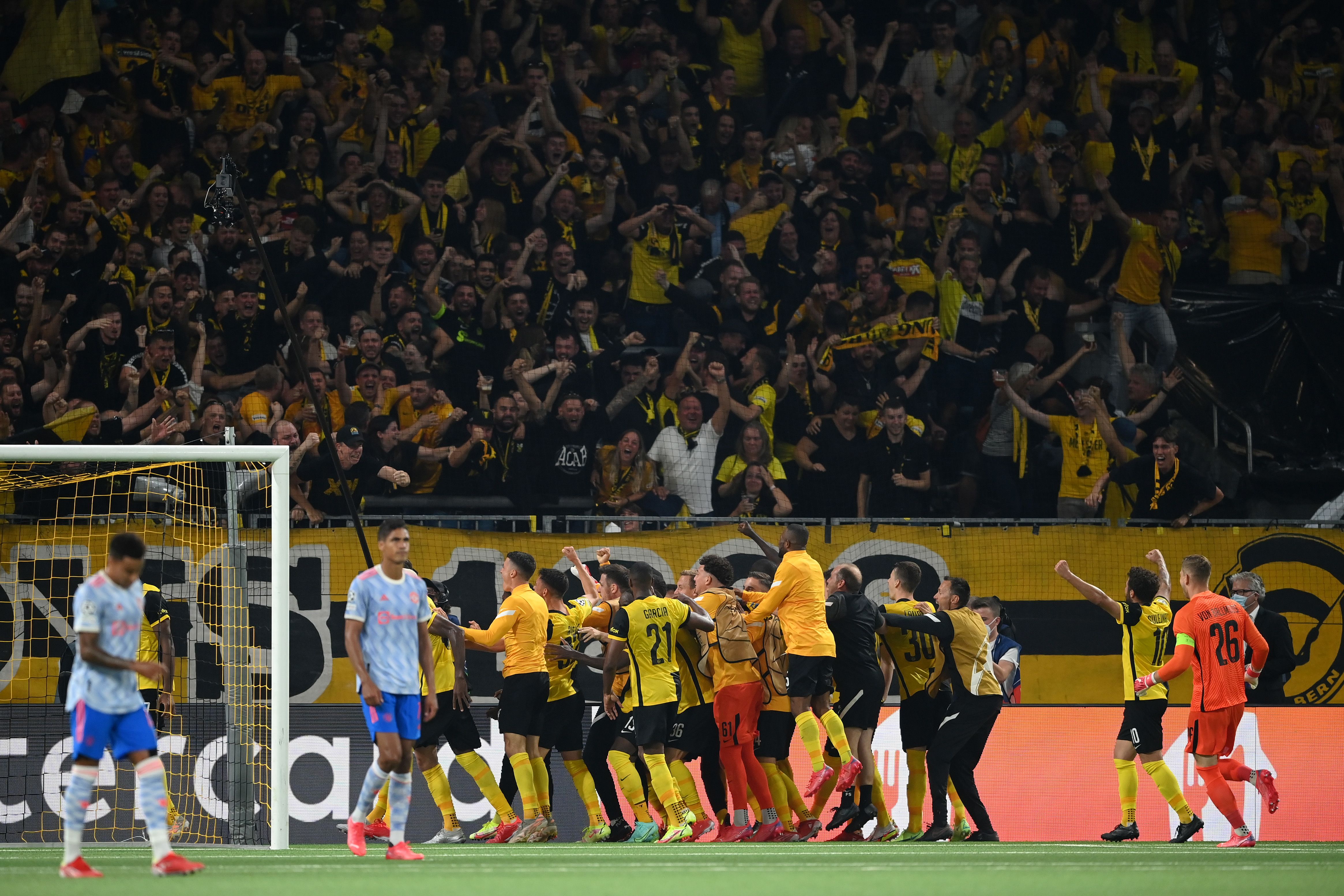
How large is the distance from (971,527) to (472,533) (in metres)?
4.68

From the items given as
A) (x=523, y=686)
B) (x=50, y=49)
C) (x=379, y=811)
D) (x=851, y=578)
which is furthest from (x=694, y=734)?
(x=50, y=49)

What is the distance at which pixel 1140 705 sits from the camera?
12.0 meters

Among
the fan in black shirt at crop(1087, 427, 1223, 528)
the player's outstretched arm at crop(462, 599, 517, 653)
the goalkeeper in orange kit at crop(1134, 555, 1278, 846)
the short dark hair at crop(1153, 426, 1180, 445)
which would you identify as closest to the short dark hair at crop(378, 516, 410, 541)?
the player's outstretched arm at crop(462, 599, 517, 653)

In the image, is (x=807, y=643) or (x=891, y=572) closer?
(x=807, y=643)

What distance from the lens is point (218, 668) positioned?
42.6ft

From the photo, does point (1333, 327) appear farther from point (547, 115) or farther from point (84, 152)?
point (84, 152)

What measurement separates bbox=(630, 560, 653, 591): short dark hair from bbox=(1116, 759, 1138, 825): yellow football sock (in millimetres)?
3993

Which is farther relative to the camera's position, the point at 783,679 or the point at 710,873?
the point at 783,679

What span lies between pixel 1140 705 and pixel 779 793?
9.55 feet

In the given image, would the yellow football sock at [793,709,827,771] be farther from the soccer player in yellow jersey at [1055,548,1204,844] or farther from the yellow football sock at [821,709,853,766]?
the soccer player in yellow jersey at [1055,548,1204,844]

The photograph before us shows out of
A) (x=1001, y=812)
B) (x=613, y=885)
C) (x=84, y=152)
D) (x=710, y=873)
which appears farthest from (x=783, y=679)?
(x=84, y=152)

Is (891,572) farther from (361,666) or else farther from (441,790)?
(361,666)

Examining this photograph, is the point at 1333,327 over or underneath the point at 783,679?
over

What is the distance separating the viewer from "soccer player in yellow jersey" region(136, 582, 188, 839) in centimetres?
1184
